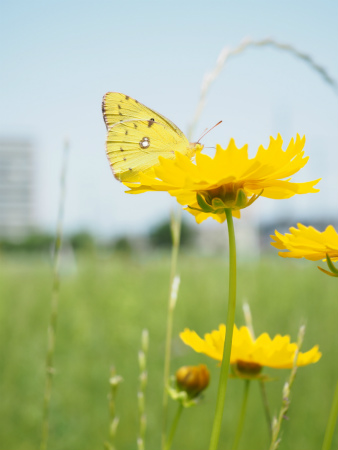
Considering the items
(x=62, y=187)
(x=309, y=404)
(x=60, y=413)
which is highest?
(x=62, y=187)

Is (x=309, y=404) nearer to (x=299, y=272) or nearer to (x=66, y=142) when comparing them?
(x=66, y=142)

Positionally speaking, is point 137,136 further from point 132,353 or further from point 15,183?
point 15,183

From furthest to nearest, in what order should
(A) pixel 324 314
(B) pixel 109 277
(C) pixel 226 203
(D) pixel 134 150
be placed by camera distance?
→ (B) pixel 109 277, (A) pixel 324 314, (D) pixel 134 150, (C) pixel 226 203

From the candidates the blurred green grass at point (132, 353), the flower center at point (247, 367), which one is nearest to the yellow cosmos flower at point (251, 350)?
the flower center at point (247, 367)

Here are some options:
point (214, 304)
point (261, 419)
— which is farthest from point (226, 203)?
point (214, 304)

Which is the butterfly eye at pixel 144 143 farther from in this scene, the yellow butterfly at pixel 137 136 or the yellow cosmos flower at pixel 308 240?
the yellow cosmos flower at pixel 308 240
